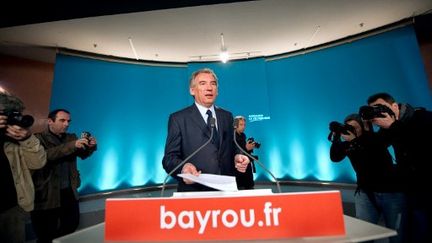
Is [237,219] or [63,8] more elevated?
[63,8]

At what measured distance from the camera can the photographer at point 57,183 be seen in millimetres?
1797

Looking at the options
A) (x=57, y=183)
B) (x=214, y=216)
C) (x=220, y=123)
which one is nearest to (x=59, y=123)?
(x=57, y=183)

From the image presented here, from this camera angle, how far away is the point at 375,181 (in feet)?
5.68

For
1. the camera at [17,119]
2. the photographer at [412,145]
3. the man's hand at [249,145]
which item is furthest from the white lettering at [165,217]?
the man's hand at [249,145]

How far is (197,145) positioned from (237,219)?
818mm

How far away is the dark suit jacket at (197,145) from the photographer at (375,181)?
1183mm

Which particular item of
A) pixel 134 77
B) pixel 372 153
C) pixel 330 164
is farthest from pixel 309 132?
pixel 134 77

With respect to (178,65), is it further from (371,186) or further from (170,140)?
(371,186)

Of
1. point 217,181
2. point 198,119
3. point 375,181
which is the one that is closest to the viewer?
point 217,181

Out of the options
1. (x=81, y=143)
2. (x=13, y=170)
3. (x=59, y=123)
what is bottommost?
(x=13, y=170)

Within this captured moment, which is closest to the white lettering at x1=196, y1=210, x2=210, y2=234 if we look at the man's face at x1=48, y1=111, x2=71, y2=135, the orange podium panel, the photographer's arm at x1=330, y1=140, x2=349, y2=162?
the orange podium panel

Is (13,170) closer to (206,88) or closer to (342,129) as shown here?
(206,88)

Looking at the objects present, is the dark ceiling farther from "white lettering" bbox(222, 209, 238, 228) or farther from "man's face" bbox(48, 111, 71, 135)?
"white lettering" bbox(222, 209, 238, 228)

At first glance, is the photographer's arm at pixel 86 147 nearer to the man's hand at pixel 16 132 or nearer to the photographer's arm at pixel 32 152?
the photographer's arm at pixel 32 152
